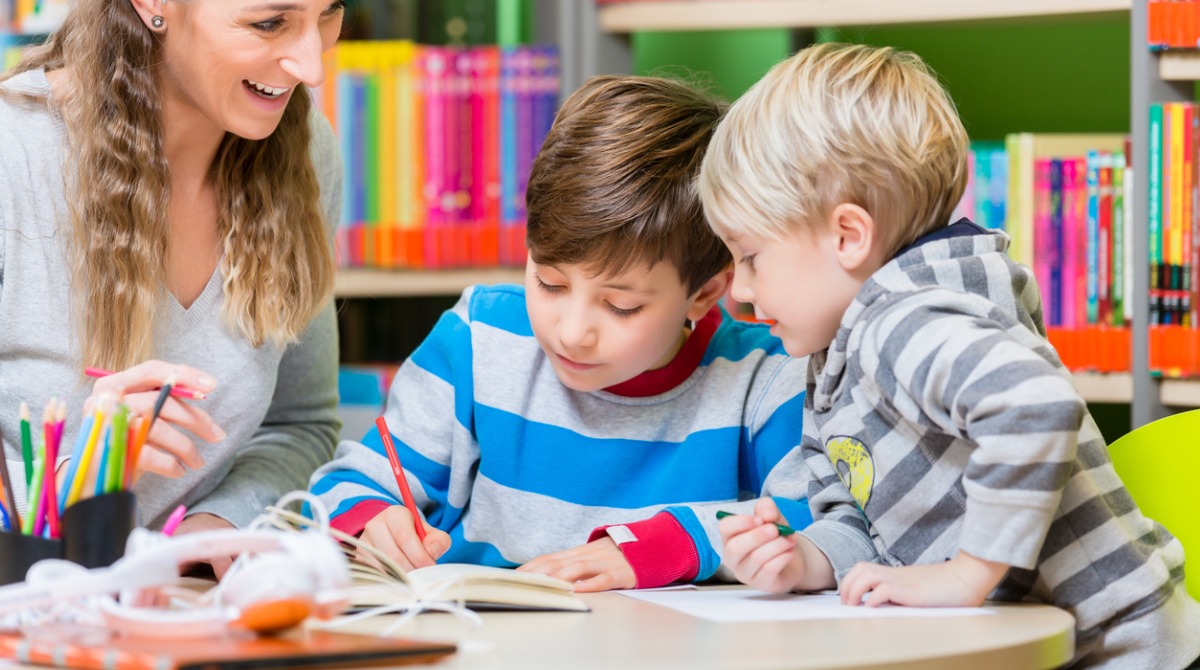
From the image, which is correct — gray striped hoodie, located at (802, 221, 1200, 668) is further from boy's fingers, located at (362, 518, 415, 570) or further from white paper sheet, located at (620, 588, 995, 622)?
boy's fingers, located at (362, 518, 415, 570)

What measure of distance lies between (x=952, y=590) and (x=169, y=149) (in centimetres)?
85

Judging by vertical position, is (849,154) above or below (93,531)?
above

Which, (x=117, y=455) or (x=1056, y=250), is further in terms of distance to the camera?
(x=1056, y=250)

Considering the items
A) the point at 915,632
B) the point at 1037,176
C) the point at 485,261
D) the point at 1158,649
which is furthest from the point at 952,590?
the point at 485,261

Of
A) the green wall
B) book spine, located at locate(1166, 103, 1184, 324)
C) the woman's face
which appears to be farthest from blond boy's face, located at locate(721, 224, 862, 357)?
the green wall

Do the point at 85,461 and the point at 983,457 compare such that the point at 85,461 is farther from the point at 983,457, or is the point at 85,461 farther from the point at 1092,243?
the point at 1092,243

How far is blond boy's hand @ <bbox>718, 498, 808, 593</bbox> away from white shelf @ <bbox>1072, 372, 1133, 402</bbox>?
35.2 inches

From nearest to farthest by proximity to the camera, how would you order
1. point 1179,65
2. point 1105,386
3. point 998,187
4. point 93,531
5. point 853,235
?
point 93,531 → point 853,235 → point 1179,65 → point 1105,386 → point 998,187

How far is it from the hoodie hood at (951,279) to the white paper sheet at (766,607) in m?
0.18

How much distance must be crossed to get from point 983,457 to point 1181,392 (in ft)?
3.10

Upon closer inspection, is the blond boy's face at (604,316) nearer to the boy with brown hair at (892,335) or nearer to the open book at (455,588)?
the boy with brown hair at (892,335)

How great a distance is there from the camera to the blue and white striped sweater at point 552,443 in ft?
4.03

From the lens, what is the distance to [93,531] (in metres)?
0.80

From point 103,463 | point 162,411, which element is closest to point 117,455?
point 103,463
